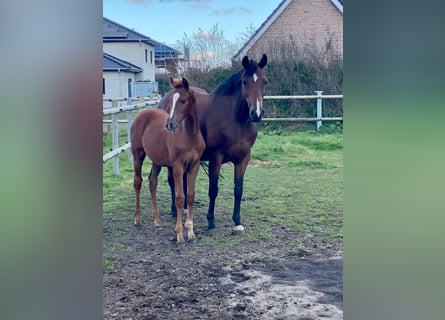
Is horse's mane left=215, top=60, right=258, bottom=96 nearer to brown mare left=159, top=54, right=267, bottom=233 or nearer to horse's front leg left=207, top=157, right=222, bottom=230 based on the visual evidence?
brown mare left=159, top=54, right=267, bottom=233

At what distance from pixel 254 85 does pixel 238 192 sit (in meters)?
0.37

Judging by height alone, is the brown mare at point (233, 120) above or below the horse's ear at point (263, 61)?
below

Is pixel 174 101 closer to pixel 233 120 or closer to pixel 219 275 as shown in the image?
pixel 233 120

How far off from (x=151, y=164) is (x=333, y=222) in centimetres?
65

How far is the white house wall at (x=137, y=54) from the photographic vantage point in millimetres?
1724

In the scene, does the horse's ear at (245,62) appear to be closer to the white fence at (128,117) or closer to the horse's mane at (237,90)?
the horse's mane at (237,90)

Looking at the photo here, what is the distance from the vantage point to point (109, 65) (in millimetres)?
1709

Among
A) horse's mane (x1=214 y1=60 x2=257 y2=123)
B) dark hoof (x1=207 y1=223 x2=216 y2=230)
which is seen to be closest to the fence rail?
horse's mane (x1=214 y1=60 x2=257 y2=123)

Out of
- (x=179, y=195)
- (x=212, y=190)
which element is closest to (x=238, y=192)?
(x=212, y=190)

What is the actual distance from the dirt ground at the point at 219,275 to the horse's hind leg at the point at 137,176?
37 millimetres

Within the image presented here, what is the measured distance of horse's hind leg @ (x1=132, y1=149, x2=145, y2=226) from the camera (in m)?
1.85

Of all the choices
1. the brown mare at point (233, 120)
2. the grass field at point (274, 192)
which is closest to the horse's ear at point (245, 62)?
the brown mare at point (233, 120)
